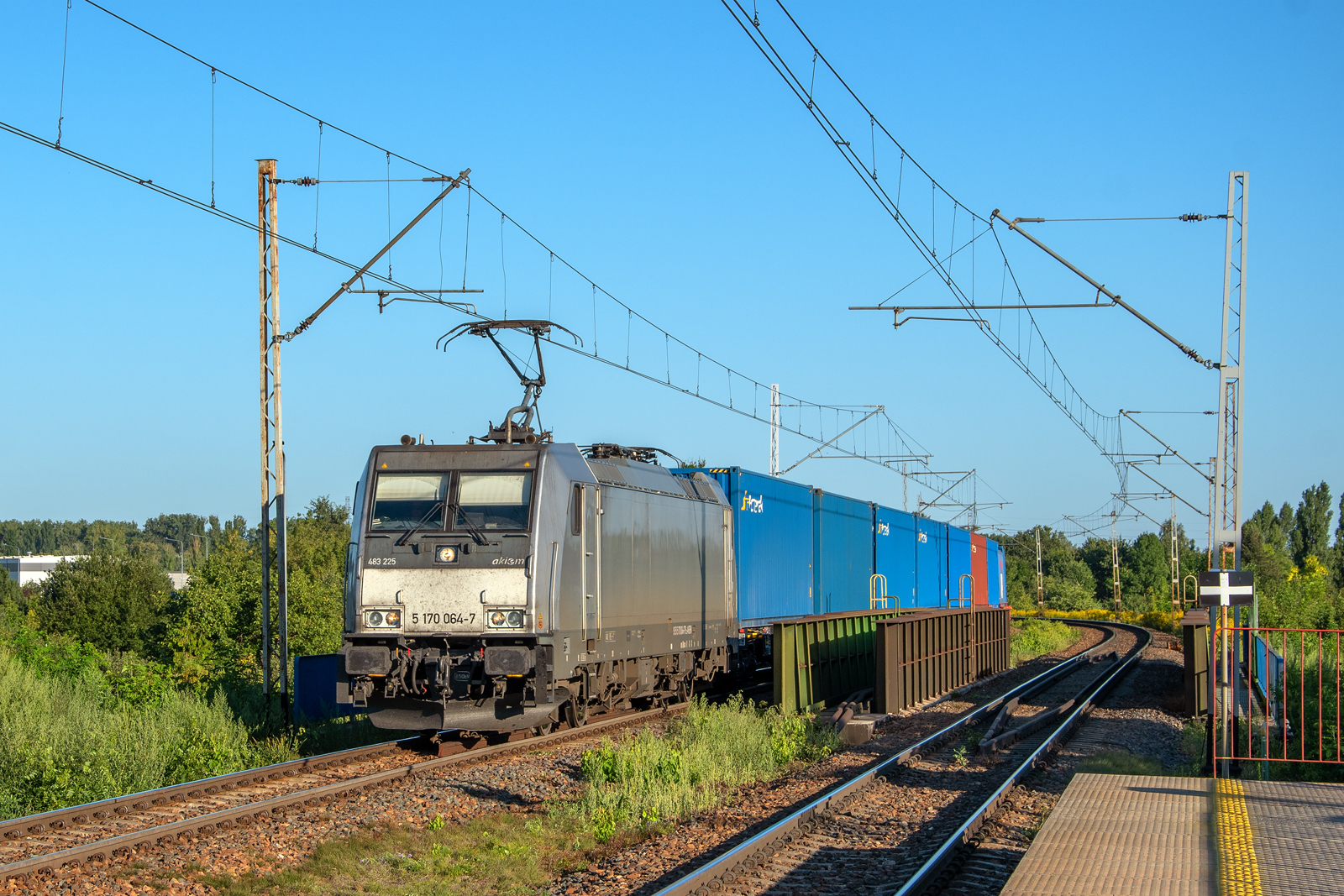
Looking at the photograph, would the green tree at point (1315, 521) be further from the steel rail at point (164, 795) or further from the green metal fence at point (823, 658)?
the steel rail at point (164, 795)

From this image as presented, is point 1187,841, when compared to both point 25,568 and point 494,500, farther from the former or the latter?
point 25,568

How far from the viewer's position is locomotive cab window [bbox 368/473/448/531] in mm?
13820

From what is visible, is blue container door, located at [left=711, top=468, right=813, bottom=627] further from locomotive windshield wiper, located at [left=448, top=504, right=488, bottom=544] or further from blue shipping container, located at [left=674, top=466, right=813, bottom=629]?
locomotive windshield wiper, located at [left=448, top=504, right=488, bottom=544]

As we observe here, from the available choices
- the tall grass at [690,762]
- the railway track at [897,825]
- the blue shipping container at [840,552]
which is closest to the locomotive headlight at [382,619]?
the tall grass at [690,762]

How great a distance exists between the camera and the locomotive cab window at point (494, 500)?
13.6m

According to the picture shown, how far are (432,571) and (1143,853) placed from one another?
8342mm

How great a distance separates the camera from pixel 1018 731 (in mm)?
16094

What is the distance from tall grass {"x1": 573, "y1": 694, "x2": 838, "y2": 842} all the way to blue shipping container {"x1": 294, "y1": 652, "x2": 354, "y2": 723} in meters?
5.06

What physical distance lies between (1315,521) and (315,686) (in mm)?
94160

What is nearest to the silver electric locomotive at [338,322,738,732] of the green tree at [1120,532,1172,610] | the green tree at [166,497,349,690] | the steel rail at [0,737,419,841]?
the steel rail at [0,737,419,841]

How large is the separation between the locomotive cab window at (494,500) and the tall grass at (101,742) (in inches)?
131

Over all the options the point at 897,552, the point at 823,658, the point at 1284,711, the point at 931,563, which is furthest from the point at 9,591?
the point at 1284,711

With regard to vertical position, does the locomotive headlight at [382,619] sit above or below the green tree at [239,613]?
above

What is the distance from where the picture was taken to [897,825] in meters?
10.2
